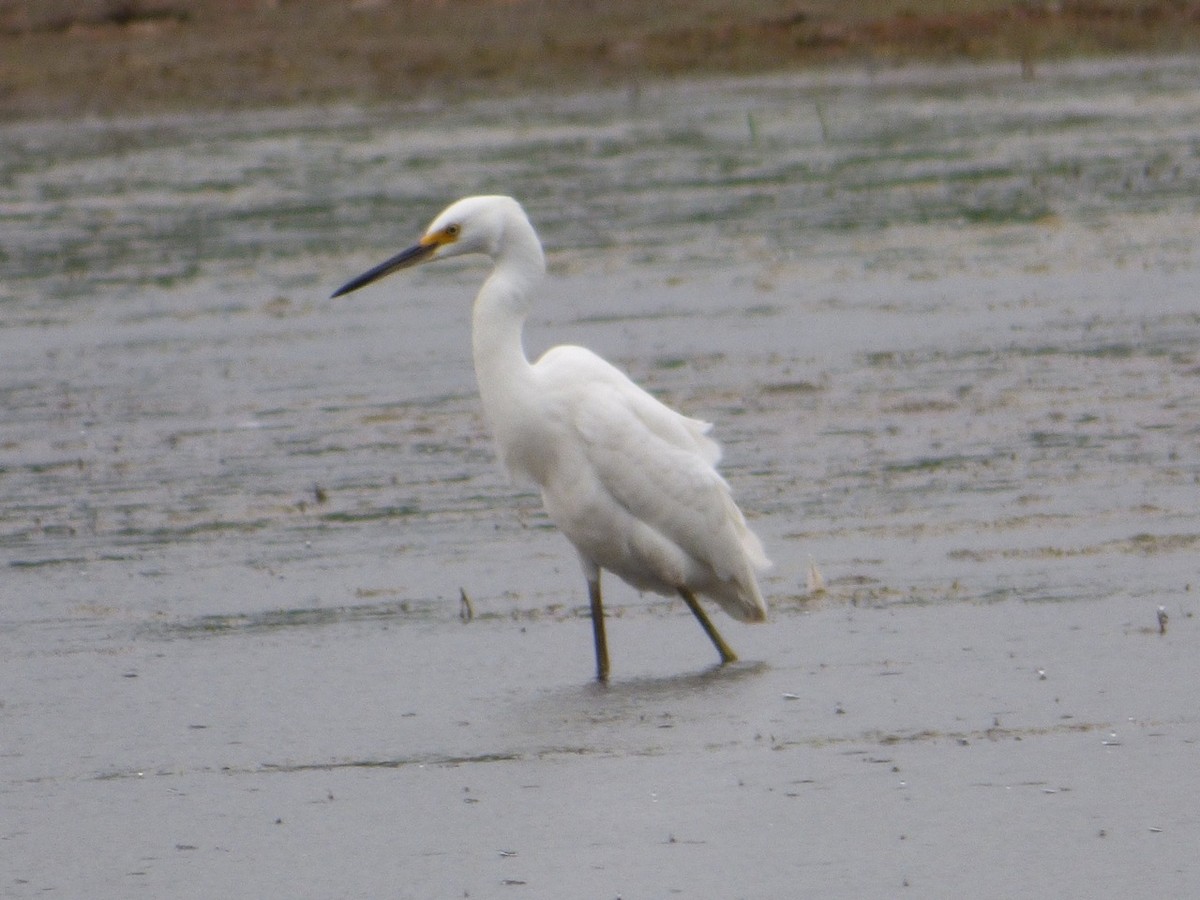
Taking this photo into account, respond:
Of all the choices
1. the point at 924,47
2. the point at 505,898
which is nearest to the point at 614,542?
the point at 505,898

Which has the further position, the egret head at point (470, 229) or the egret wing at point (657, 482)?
the egret head at point (470, 229)

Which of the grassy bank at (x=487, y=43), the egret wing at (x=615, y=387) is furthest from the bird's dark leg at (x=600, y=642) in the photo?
the grassy bank at (x=487, y=43)

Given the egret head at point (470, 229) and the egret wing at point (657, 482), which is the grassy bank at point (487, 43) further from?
the egret wing at point (657, 482)

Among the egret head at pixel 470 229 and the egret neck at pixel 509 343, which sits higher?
the egret head at pixel 470 229

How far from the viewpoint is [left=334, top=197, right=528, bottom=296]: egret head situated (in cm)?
777

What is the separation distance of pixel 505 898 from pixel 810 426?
20.3 ft

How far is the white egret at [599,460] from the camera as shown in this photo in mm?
7543

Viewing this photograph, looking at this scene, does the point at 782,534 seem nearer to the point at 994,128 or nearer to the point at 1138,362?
the point at 1138,362

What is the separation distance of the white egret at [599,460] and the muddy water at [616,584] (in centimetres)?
29

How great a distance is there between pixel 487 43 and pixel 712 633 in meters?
28.5

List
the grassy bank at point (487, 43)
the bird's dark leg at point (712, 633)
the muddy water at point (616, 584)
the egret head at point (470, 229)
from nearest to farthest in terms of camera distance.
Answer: the muddy water at point (616, 584) → the bird's dark leg at point (712, 633) → the egret head at point (470, 229) → the grassy bank at point (487, 43)

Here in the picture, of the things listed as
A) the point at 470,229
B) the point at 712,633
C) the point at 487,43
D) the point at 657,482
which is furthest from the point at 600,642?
the point at 487,43

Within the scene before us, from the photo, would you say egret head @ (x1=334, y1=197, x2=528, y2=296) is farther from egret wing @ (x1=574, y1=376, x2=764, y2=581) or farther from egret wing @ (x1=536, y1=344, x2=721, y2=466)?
egret wing @ (x1=574, y1=376, x2=764, y2=581)

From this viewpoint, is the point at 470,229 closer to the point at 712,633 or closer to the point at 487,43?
the point at 712,633
